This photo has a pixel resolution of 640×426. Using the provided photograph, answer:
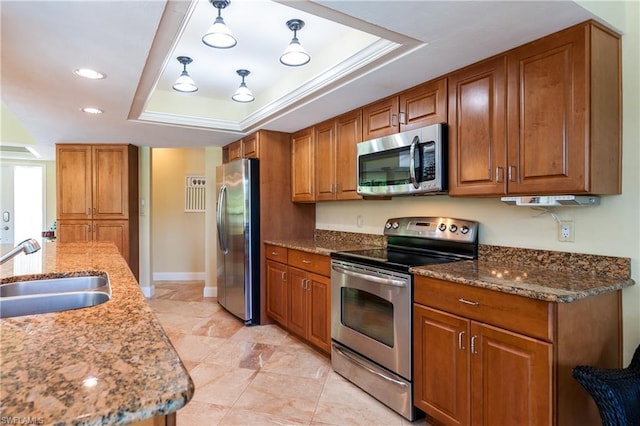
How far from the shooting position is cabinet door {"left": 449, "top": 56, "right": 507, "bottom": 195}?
202 centimetres

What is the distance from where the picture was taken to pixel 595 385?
1.39 m

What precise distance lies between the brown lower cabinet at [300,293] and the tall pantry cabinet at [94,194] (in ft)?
7.03

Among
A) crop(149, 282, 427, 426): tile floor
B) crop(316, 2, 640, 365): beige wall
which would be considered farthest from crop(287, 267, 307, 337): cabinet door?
crop(316, 2, 640, 365): beige wall

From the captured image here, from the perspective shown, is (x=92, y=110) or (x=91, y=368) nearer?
Result: (x=91, y=368)

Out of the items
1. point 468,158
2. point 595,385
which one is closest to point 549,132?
point 468,158

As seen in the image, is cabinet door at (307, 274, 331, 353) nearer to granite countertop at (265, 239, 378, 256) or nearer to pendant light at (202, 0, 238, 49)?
granite countertop at (265, 239, 378, 256)

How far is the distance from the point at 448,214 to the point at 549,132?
3.14ft

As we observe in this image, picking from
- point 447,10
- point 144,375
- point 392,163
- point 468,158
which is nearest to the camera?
point 144,375

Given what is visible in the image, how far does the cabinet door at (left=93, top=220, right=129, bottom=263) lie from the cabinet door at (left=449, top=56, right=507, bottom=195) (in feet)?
13.4

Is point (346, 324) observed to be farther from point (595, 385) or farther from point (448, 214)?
point (595, 385)

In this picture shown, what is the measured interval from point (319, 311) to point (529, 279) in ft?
5.59

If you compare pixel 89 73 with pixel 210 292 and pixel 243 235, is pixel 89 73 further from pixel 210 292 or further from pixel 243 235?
pixel 210 292

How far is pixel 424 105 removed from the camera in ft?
8.04

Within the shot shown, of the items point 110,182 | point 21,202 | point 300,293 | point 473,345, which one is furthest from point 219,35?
point 21,202
